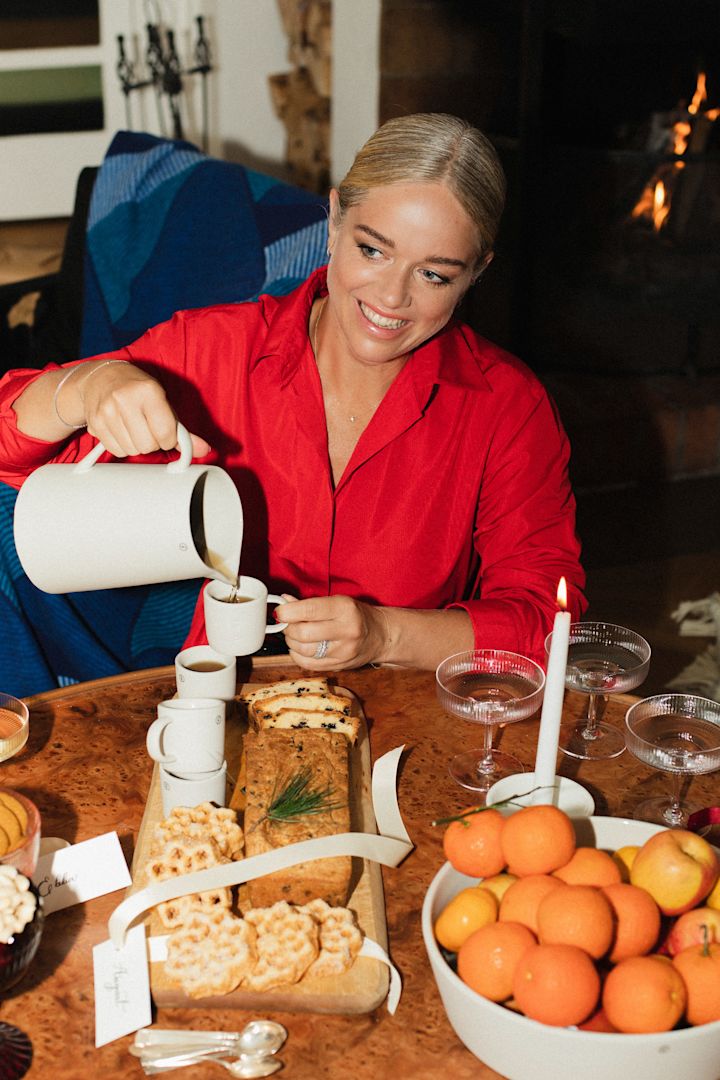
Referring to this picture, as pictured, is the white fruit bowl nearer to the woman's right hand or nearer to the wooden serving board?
the wooden serving board

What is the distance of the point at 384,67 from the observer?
318 centimetres

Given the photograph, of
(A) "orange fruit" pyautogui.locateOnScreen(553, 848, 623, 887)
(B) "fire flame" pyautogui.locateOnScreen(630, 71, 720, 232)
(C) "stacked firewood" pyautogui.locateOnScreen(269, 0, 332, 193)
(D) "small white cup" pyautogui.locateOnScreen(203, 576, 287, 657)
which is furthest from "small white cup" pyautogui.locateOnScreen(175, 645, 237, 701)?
(C) "stacked firewood" pyautogui.locateOnScreen(269, 0, 332, 193)

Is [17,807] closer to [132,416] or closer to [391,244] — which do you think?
[132,416]

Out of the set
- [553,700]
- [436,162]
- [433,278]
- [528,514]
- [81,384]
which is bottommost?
[528,514]

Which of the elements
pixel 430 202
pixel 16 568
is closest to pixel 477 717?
pixel 430 202

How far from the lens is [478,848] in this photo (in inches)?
36.8

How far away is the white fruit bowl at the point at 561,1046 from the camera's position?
799 mm

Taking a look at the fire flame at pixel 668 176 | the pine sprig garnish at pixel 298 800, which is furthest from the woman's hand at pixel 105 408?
the fire flame at pixel 668 176

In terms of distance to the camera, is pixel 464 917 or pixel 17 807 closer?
pixel 464 917

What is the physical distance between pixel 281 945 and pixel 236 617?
0.38 metres

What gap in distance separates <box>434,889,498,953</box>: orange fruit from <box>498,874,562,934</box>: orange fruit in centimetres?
1

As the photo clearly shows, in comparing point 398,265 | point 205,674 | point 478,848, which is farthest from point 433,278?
point 478,848

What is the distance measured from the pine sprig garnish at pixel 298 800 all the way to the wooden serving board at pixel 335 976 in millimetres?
63

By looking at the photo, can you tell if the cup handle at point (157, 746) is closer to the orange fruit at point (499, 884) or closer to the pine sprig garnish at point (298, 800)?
the pine sprig garnish at point (298, 800)
